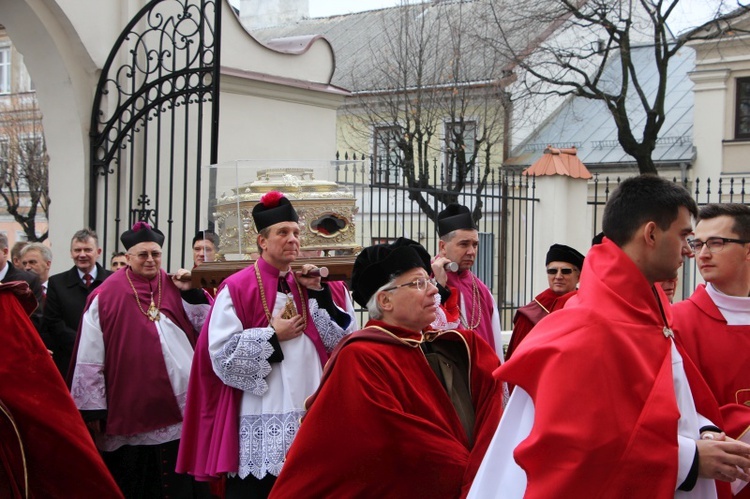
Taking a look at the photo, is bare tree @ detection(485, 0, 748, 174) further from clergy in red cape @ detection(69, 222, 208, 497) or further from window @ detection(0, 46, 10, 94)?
window @ detection(0, 46, 10, 94)

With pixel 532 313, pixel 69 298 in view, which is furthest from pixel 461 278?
pixel 69 298

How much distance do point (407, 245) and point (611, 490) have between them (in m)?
1.62

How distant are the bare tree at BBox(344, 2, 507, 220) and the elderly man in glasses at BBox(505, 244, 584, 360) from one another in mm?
12964

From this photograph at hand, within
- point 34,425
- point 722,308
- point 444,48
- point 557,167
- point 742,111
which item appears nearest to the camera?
point 722,308

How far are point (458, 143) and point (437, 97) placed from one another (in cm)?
104

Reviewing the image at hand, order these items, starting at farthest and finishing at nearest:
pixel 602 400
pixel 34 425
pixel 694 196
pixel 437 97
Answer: pixel 437 97
pixel 694 196
pixel 34 425
pixel 602 400

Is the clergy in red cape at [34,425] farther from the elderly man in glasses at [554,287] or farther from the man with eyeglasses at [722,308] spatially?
the man with eyeglasses at [722,308]

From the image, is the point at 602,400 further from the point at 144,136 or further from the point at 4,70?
the point at 4,70

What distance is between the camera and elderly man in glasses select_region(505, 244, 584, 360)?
21.0 ft

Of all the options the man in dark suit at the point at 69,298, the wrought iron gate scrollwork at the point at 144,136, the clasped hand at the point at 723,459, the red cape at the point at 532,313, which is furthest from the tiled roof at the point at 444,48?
the clasped hand at the point at 723,459

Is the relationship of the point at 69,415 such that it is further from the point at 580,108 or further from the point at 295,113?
the point at 580,108

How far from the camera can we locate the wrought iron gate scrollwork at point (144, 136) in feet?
28.3

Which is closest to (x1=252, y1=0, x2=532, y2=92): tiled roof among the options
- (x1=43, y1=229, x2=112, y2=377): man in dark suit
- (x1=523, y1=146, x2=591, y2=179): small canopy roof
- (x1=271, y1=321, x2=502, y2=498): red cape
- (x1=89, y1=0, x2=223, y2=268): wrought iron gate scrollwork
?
(x1=523, y1=146, x2=591, y2=179): small canopy roof

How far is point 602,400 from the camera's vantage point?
2832 mm
